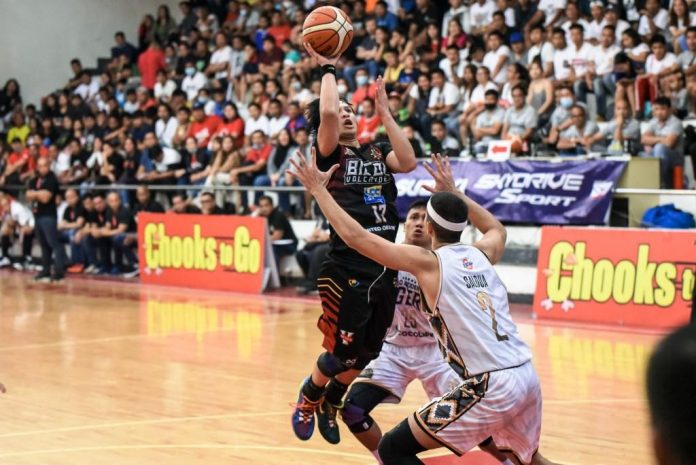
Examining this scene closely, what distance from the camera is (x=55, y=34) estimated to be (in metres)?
26.7

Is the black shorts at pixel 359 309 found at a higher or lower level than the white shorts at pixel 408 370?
higher

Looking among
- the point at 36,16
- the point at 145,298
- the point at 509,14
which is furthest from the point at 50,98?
the point at 509,14

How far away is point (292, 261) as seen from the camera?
52.9ft

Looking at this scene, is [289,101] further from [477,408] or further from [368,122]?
[477,408]

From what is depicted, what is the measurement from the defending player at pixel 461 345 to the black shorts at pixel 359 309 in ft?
3.61

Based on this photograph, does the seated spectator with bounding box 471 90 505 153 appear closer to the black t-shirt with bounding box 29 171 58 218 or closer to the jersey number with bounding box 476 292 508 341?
the black t-shirt with bounding box 29 171 58 218

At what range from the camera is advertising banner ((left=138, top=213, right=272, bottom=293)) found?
623 inches

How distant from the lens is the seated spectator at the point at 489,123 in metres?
14.5

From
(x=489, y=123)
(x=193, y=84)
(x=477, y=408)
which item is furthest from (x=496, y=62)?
(x=477, y=408)

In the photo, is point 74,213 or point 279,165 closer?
point 279,165

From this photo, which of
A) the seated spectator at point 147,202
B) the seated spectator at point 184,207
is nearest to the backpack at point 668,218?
the seated spectator at point 184,207

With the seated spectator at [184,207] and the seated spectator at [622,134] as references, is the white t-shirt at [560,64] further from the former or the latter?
the seated spectator at [184,207]

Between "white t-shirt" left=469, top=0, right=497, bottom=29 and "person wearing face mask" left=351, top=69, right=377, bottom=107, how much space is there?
2.04m

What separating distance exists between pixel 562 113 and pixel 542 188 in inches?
52.4
